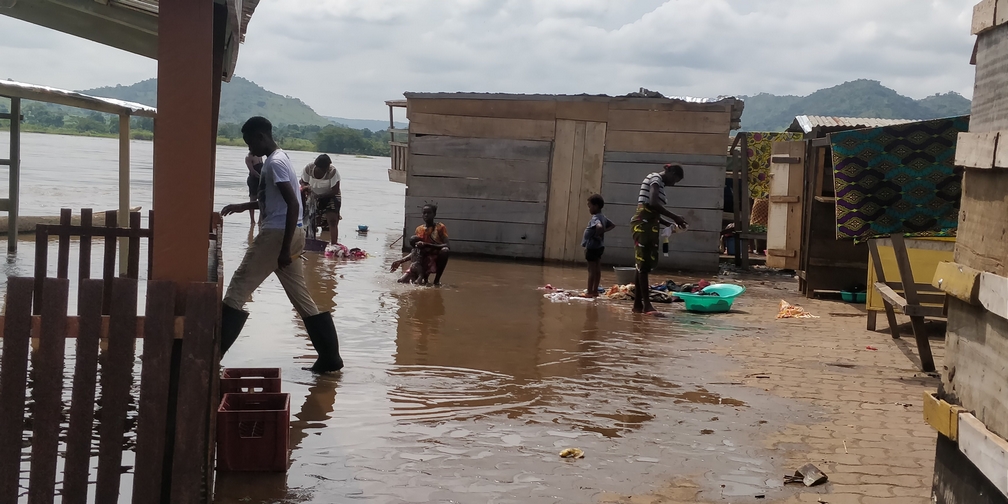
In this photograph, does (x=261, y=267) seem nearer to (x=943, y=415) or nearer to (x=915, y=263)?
(x=943, y=415)

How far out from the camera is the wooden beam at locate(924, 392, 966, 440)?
12.5ft

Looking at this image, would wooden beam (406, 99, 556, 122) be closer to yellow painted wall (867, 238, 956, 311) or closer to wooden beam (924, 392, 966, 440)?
yellow painted wall (867, 238, 956, 311)

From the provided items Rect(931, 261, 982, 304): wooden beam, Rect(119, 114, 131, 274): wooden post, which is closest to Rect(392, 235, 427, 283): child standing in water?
Rect(119, 114, 131, 274): wooden post

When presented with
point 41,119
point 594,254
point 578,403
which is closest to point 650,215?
point 594,254

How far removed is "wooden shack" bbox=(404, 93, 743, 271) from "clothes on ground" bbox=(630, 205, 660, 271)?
16.9 feet

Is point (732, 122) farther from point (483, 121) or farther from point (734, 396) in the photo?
point (734, 396)

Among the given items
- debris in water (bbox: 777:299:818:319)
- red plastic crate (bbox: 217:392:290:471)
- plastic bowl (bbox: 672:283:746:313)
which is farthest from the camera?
plastic bowl (bbox: 672:283:746:313)

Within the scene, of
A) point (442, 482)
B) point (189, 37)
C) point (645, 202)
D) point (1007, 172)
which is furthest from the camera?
point (645, 202)

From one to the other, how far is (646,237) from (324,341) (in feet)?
16.1

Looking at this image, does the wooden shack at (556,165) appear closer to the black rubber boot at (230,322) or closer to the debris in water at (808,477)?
the black rubber boot at (230,322)

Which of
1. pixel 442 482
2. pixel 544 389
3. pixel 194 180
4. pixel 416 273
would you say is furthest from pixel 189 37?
pixel 416 273

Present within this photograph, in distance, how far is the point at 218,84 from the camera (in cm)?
818

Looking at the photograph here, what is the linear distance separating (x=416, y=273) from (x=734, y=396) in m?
6.19

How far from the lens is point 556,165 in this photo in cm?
1611
